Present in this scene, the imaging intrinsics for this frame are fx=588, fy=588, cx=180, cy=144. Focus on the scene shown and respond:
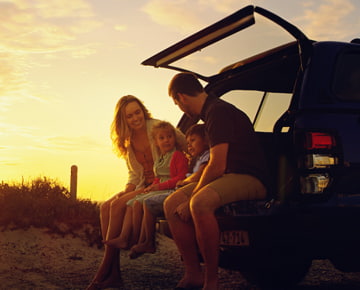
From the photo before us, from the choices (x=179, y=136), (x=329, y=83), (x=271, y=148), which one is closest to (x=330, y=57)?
(x=329, y=83)

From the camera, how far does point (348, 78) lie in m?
4.51

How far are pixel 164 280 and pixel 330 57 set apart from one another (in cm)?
356

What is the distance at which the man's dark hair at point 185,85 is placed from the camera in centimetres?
489

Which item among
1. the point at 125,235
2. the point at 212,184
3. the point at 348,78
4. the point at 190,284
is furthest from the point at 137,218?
the point at 348,78

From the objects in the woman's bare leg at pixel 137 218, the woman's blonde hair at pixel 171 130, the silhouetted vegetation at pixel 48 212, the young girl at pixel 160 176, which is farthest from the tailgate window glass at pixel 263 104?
the silhouetted vegetation at pixel 48 212

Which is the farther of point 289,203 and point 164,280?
point 164,280

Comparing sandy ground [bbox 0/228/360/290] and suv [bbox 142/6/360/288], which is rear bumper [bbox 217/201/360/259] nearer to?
suv [bbox 142/6/360/288]

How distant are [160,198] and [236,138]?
36.7 inches

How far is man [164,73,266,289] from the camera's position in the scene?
441 centimetres

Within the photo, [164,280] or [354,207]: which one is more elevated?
[354,207]

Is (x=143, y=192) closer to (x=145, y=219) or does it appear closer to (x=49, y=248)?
(x=145, y=219)

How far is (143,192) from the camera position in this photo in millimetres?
5820

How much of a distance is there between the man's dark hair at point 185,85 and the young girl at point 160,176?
80 centimetres

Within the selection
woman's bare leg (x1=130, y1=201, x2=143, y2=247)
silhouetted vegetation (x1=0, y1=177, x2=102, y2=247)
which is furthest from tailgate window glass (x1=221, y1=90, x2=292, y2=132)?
silhouetted vegetation (x1=0, y1=177, x2=102, y2=247)
